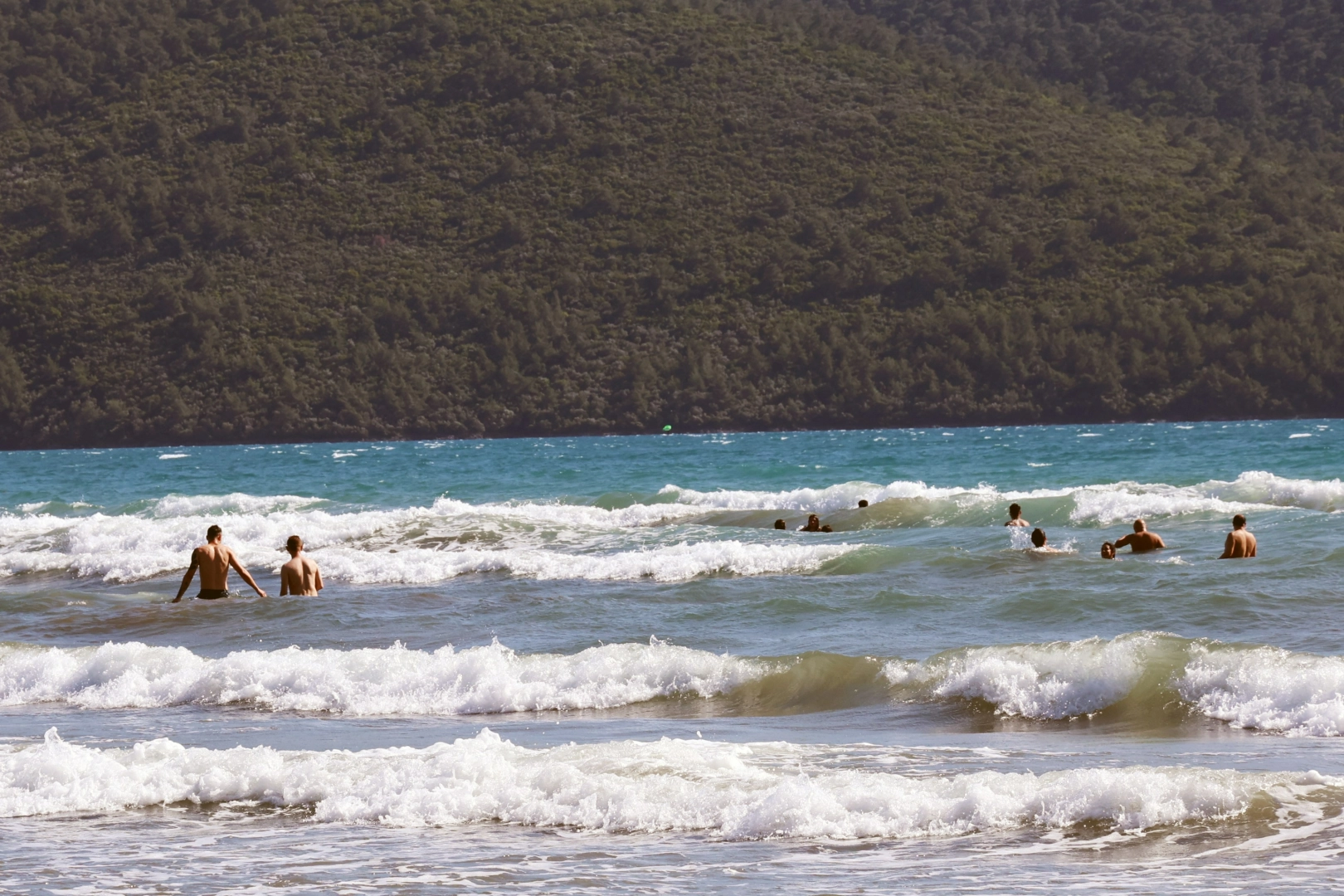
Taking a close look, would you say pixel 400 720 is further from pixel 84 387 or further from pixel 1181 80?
pixel 1181 80

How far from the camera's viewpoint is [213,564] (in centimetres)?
1877

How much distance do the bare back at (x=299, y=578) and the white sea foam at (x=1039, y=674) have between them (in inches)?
338

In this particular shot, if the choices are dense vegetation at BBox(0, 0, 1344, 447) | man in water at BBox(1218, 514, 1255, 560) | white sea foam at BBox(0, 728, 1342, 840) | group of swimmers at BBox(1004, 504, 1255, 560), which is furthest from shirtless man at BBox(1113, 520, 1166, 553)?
dense vegetation at BBox(0, 0, 1344, 447)

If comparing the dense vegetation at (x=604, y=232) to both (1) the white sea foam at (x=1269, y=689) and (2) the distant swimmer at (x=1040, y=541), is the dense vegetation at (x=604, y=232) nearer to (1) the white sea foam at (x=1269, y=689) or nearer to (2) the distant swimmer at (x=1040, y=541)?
(2) the distant swimmer at (x=1040, y=541)

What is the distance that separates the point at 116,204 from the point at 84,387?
18.2 metres

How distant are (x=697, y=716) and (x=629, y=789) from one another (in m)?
3.14

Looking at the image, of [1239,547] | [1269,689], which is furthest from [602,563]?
[1269,689]

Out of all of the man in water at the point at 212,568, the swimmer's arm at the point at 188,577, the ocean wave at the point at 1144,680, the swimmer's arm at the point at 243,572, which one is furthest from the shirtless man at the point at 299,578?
the ocean wave at the point at 1144,680

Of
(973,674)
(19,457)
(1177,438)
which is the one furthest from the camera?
(19,457)

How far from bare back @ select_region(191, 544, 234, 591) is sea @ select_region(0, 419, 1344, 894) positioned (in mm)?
431

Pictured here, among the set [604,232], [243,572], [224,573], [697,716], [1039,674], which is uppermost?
[604,232]

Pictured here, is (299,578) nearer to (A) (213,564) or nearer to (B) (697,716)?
(A) (213,564)

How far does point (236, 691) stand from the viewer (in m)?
13.1

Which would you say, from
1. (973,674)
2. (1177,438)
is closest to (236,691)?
(973,674)
